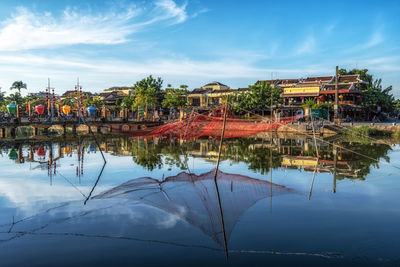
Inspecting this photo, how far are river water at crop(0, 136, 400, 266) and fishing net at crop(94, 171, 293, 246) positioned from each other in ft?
0.08

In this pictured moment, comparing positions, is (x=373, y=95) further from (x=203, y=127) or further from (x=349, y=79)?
(x=203, y=127)

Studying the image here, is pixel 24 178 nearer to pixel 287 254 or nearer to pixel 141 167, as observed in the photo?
pixel 141 167

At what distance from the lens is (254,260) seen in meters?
4.96

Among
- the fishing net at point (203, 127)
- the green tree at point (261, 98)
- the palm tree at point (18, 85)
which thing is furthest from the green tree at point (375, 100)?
the palm tree at point (18, 85)

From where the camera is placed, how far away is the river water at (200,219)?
16.8 feet

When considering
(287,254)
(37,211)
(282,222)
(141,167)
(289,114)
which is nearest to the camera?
(287,254)

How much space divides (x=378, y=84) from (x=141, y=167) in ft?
143

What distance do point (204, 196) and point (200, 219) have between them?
1.73m

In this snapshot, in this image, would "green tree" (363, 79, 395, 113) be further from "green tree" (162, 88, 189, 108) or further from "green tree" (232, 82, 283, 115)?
"green tree" (162, 88, 189, 108)

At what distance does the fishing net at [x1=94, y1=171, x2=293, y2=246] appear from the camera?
6297mm

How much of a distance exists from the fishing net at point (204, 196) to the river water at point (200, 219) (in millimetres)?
26

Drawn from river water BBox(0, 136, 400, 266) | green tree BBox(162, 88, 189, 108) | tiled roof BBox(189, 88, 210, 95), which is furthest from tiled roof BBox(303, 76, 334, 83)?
river water BBox(0, 136, 400, 266)

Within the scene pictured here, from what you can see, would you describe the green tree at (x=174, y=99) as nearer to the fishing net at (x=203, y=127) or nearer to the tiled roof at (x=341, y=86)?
the tiled roof at (x=341, y=86)

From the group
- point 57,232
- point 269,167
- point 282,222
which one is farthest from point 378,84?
point 57,232
